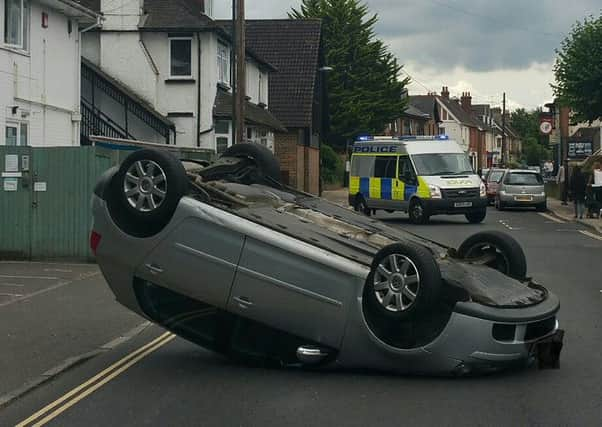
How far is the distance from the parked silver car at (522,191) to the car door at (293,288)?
99.1 ft

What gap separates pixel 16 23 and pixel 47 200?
21.0ft

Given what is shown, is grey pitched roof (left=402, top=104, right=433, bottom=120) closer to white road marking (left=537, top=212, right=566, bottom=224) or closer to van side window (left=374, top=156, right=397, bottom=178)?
white road marking (left=537, top=212, right=566, bottom=224)

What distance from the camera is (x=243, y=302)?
7.82m

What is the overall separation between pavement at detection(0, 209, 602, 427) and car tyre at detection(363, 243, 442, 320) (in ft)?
2.07

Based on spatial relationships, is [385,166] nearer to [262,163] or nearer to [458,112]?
[262,163]

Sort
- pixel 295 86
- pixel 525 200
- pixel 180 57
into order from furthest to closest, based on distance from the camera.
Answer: pixel 295 86 < pixel 525 200 < pixel 180 57

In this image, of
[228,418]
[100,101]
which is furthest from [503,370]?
[100,101]

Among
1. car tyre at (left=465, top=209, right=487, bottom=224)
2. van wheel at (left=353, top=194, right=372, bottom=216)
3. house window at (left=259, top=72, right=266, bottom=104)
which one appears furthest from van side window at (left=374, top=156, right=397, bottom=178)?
house window at (left=259, top=72, right=266, bottom=104)

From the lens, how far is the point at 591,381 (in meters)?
7.80

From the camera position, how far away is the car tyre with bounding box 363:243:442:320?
289 inches

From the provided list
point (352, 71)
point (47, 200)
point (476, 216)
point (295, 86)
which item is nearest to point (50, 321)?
point (47, 200)

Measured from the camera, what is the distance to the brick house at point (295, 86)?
154ft

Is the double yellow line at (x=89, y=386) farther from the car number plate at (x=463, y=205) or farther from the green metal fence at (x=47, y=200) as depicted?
the car number plate at (x=463, y=205)

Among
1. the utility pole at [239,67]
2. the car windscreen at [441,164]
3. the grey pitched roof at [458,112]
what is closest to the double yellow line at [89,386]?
the utility pole at [239,67]
